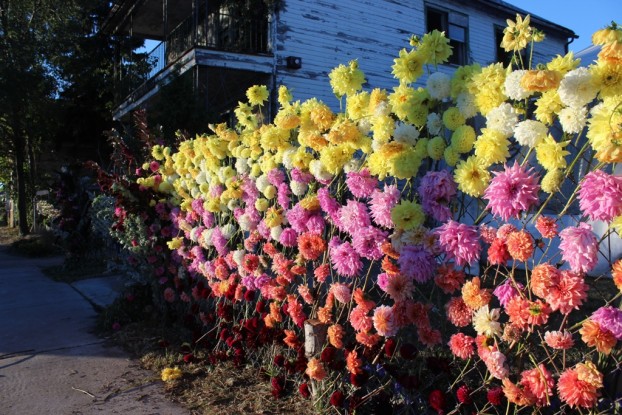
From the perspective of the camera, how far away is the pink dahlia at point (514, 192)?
1999 mm

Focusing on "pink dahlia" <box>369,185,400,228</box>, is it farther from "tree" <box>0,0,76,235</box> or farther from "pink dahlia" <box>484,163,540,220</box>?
"tree" <box>0,0,76,235</box>

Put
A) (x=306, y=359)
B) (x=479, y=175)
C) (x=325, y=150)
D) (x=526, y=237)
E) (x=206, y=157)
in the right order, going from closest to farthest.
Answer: (x=526, y=237) → (x=479, y=175) → (x=325, y=150) → (x=306, y=359) → (x=206, y=157)

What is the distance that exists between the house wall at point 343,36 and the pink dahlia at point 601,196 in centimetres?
1029

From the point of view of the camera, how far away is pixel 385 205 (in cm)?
254

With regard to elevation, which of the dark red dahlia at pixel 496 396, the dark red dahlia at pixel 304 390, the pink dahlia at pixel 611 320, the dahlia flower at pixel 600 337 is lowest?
the dark red dahlia at pixel 304 390

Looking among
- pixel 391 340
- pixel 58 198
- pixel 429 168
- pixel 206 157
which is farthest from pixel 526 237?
pixel 58 198

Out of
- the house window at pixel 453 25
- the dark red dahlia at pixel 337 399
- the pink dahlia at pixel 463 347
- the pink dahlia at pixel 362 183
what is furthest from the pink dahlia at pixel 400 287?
the house window at pixel 453 25

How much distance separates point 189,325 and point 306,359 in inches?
63.5

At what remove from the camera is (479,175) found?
219cm

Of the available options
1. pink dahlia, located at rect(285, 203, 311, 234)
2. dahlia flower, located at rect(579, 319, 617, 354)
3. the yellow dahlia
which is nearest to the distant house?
pink dahlia, located at rect(285, 203, 311, 234)

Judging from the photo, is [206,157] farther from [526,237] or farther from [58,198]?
[58,198]

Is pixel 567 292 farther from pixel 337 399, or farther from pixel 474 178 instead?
pixel 337 399

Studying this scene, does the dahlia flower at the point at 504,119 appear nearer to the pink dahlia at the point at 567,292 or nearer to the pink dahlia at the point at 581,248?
the pink dahlia at the point at 581,248

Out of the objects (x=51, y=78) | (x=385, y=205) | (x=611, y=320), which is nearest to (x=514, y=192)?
(x=611, y=320)
